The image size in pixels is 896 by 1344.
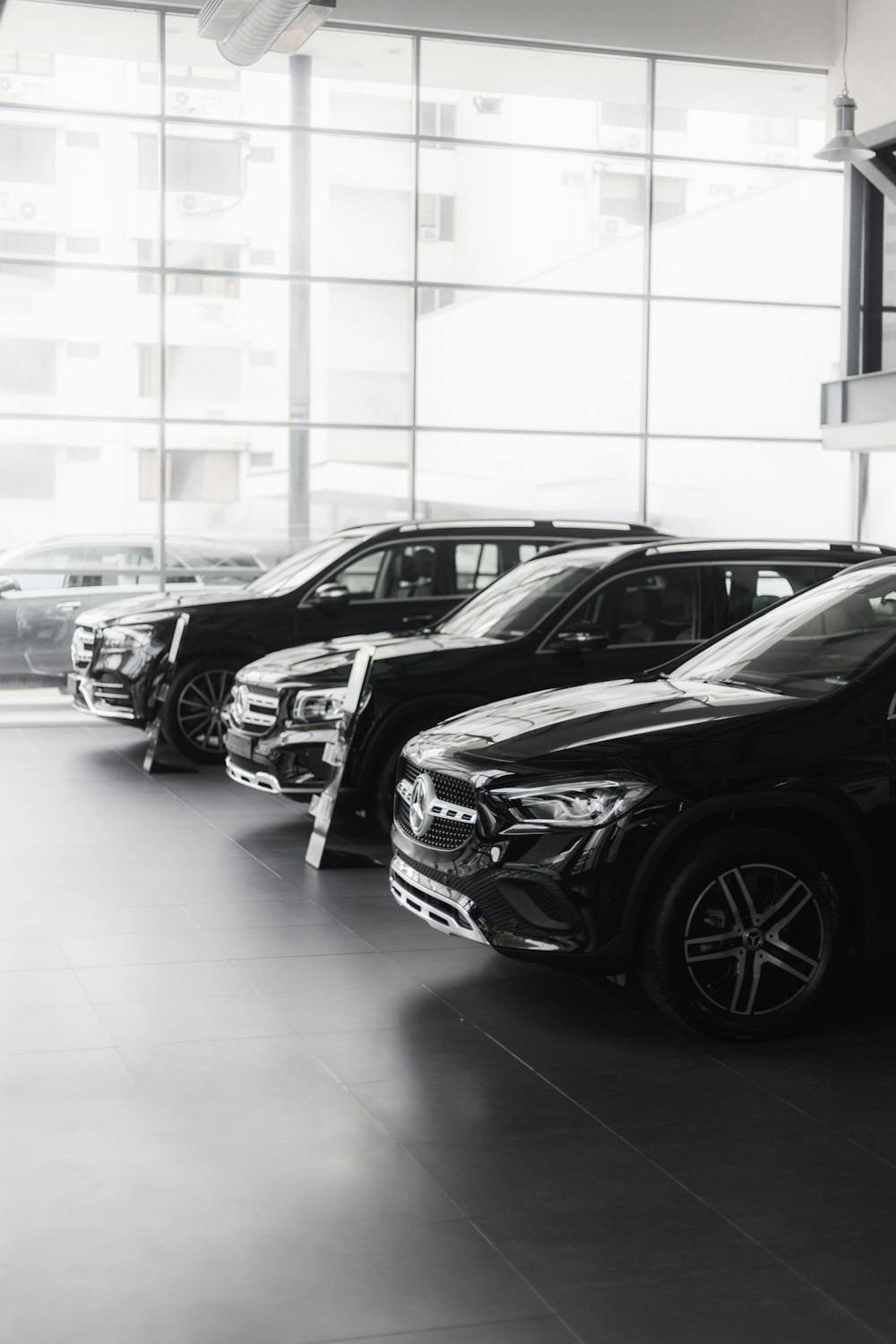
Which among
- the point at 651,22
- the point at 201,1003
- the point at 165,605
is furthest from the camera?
the point at 651,22

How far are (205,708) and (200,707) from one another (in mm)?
42

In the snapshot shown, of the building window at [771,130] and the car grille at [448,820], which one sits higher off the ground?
the building window at [771,130]

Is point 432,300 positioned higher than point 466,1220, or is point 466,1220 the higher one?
point 432,300

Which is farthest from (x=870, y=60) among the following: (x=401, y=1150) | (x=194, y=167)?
(x=401, y=1150)

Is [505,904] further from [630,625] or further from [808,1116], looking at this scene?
[630,625]

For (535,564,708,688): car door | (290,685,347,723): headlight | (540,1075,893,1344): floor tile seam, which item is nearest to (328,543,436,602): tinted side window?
(290,685,347,723): headlight

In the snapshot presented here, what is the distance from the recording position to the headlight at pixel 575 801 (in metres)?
5.36

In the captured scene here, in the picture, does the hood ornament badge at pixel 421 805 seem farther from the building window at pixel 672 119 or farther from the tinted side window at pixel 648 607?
the building window at pixel 672 119

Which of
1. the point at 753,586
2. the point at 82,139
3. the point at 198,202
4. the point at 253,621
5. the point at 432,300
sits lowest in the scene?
the point at 253,621

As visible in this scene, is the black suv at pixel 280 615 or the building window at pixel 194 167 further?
the building window at pixel 194 167

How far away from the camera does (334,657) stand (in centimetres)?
970

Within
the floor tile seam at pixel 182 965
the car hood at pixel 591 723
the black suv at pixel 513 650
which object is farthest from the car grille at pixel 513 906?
the black suv at pixel 513 650

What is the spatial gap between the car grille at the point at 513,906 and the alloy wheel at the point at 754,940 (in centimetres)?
44

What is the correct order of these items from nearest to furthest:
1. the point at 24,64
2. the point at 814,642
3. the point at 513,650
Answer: the point at 814,642
the point at 513,650
the point at 24,64
